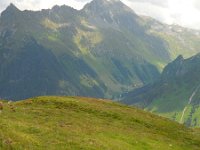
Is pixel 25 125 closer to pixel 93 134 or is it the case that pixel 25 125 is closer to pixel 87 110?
pixel 93 134

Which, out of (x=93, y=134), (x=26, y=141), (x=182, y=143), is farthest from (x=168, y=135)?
(x=26, y=141)

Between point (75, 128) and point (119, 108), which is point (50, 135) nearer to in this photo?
point (75, 128)

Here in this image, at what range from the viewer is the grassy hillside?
45.1 metres

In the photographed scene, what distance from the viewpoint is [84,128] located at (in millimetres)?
52500

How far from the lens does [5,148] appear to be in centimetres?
4138

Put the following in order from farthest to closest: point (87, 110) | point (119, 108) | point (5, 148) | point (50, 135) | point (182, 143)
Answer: point (119, 108)
point (87, 110)
point (182, 143)
point (50, 135)
point (5, 148)

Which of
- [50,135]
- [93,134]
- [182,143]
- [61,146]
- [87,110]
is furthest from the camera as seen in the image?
[87,110]

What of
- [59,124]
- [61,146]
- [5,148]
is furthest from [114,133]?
[5,148]

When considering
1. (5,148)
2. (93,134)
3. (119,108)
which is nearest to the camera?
(5,148)

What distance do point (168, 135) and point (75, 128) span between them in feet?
52.6

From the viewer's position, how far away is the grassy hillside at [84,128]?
4512 cm

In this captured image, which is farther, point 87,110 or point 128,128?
point 87,110

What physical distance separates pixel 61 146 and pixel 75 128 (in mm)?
7787

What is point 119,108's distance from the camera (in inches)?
2746
